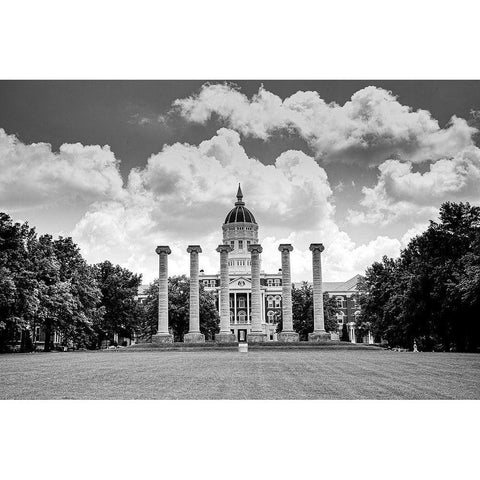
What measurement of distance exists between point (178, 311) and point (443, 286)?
41.4 metres

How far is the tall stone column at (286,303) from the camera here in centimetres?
5897

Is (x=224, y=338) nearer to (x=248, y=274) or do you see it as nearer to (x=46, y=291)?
(x=46, y=291)

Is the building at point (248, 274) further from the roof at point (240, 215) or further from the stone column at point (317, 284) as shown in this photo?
the stone column at point (317, 284)

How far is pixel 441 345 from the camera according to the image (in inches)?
2029

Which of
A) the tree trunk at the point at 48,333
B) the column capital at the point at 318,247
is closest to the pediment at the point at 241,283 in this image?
the column capital at the point at 318,247

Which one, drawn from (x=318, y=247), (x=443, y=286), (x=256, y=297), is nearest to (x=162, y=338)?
(x=256, y=297)

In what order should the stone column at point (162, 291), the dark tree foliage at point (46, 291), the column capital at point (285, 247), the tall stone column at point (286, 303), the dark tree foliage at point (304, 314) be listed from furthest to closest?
the dark tree foliage at point (304, 314) → the column capital at point (285, 247) → the stone column at point (162, 291) → the tall stone column at point (286, 303) → the dark tree foliage at point (46, 291)

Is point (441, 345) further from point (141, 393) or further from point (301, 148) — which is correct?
point (141, 393)

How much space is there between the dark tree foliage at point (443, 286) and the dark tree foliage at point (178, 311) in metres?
32.2

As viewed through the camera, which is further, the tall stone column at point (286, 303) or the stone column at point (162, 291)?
the stone column at point (162, 291)

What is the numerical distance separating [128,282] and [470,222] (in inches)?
1557

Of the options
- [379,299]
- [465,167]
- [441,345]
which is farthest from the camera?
[379,299]

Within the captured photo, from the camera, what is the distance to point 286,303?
198 ft
